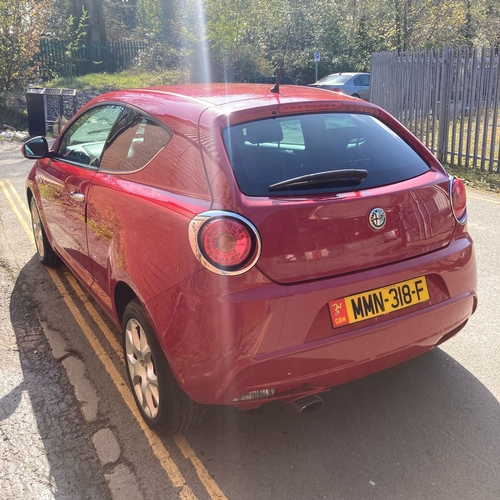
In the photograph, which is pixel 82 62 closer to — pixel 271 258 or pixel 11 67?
pixel 11 67

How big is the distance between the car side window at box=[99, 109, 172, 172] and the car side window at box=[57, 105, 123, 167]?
0.51 ft

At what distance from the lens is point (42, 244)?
17.6 ft

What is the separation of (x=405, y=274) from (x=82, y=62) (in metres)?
25.9

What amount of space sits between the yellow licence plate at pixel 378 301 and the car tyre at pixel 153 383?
0.87 meters

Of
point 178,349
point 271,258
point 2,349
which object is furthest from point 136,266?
point 2,349

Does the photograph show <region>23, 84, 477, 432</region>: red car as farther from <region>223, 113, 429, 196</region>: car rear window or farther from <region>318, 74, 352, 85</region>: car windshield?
<region>318, 74, 352, 85</region>: car windshield

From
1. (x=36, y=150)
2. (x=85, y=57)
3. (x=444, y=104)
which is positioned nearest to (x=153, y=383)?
(x=36, y=150)

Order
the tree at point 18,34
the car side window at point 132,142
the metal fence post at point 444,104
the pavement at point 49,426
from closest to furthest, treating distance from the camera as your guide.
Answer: the pavement at point 49,426 → the car side window at point 132,142 → the metal fence post at point 444,104 → the tree at point 18,34

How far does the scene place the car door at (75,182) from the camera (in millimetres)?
3740

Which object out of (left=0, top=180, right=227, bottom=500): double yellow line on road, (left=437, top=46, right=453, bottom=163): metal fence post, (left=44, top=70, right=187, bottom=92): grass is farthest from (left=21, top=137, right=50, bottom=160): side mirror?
(left=44, top=70, right=187, bottom=92): grass

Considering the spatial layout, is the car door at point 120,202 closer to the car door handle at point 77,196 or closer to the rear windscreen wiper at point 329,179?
the car door handle at point 77,196

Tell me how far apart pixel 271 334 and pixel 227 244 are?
429 millimetres

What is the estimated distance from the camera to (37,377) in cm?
357

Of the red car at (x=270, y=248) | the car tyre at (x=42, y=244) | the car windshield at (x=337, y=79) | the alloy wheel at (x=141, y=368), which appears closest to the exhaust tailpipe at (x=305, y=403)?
the red car at (x=270, y=248)
